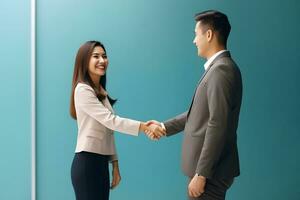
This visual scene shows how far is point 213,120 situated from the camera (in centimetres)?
177

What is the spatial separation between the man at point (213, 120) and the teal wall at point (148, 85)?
1.02 meters

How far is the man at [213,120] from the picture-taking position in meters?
1.77

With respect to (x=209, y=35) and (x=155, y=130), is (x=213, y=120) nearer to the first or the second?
(x=209, y=35)

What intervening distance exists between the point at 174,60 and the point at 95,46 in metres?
0.90

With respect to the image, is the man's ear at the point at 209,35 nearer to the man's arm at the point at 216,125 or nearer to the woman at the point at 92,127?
the man's arm at the point at 216,125

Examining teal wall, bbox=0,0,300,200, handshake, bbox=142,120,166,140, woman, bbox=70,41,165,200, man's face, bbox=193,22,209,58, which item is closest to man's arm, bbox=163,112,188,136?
handshake, bbox=142,120,166,140

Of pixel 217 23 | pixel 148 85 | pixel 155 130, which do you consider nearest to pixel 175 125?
pixel 155 130

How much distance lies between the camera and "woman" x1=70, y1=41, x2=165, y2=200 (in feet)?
6.82
